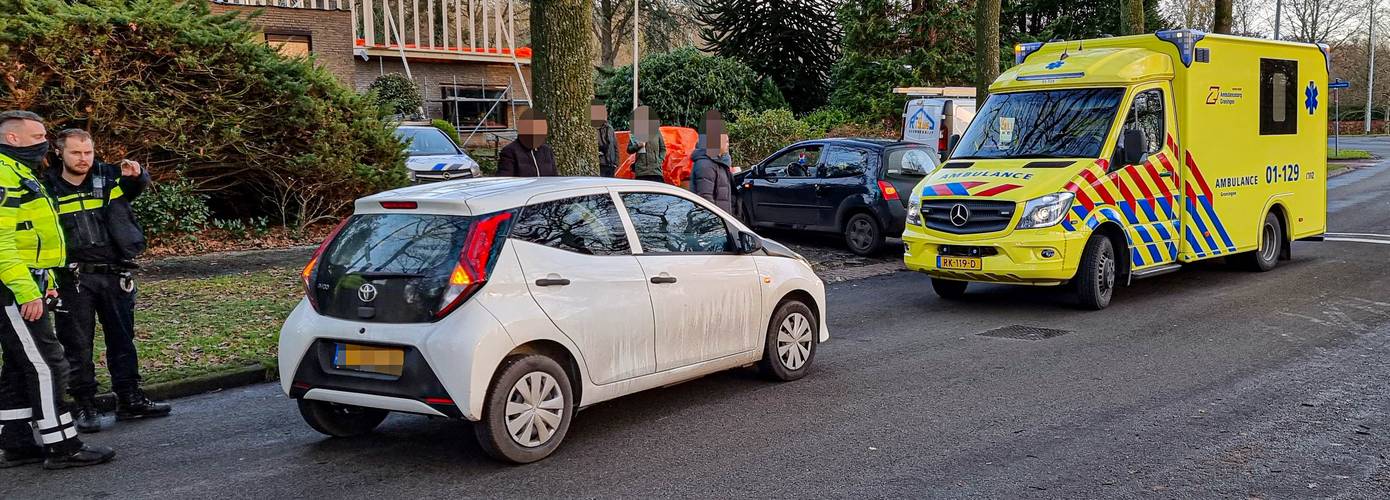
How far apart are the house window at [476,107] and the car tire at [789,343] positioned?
23.5 meters

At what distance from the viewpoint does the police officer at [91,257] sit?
6.16 metres

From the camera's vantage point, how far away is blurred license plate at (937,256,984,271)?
33.8ft

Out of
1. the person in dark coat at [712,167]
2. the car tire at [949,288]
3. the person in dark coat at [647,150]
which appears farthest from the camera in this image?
the person in dark coat at [647,150]

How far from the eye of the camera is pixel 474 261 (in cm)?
544

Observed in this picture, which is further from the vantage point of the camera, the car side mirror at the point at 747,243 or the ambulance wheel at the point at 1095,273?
the ambulance wheel at the point at 1095,273

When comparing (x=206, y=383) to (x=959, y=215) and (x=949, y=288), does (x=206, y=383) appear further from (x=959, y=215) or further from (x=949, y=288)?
(x=949, y=288)

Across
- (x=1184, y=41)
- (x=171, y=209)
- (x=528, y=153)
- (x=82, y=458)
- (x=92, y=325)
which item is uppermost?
(x=1184, y=41)

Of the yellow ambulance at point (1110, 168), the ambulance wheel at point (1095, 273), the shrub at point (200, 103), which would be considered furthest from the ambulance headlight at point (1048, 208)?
the shrub at point (200, 103)

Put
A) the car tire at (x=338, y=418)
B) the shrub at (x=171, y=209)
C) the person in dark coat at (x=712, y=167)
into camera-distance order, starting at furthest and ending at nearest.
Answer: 1. the shrub at (x=171, y=209)
2. the person in dark coat at (x=712, y=167)
3. the car tire at (x=338, y=418)

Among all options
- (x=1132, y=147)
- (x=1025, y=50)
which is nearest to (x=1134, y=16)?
(x=1025, y=50)

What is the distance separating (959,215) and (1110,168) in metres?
1.48

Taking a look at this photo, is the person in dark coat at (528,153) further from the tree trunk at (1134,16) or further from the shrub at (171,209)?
the tree trunk at (1134,16)

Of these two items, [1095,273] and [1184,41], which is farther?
[1184,41]

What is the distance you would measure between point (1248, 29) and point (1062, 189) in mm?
59420
